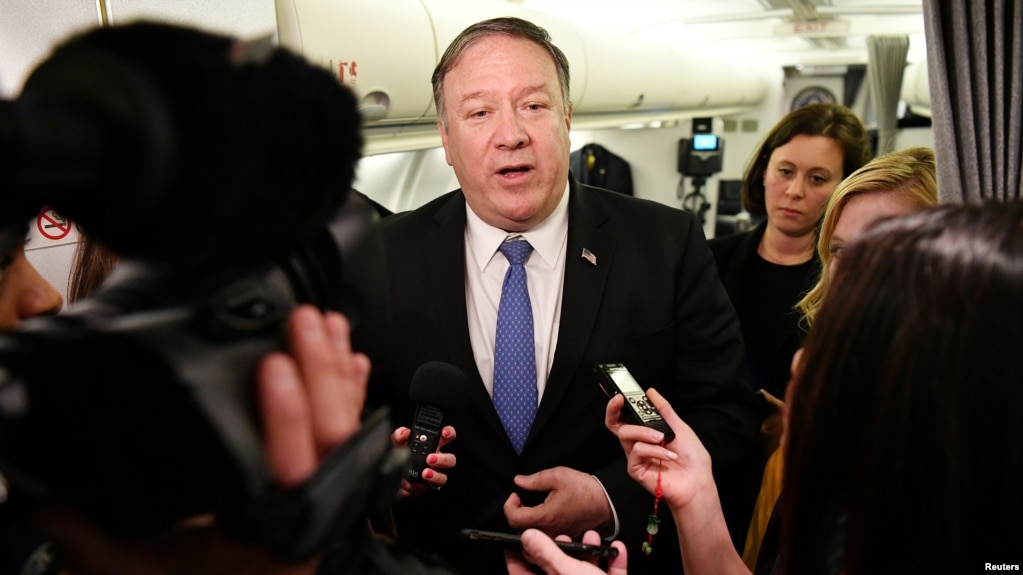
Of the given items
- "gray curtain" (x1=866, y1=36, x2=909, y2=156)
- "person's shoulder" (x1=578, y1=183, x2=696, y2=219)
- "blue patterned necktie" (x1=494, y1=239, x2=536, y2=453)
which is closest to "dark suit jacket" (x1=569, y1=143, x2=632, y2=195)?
"gray curtain" (x1=866, y1=36, x2=909, y2=156)

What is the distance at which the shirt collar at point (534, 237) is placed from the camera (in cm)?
182

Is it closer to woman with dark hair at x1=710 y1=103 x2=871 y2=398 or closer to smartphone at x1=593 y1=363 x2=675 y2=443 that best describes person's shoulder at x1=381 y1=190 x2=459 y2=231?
smartphone at x1=593 y1=363 x2=675 y2=443

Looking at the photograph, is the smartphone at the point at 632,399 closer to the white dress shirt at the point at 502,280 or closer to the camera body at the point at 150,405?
the white dress shirt at the point at 502,280

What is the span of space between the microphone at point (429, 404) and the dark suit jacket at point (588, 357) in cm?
32

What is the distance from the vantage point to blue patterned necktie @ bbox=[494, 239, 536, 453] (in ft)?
5.59

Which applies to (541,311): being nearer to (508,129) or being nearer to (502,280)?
(502,280)

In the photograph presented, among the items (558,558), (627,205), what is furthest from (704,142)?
(558,558)

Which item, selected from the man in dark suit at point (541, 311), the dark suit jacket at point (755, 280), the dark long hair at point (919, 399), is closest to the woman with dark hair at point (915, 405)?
the dark long hair at point (919, 399)

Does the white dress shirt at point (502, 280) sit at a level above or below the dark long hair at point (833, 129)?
below

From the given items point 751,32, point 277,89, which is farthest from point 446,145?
point 751,32

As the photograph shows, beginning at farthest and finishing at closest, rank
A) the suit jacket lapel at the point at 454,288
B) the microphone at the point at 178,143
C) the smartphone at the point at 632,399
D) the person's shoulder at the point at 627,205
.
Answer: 1. the person's shoulder at the point at 627,205
2. the suit jacket lapel at the point at 454,288
3. the smartphone at the point at 632,399
4. the microphone at the point at 178,143

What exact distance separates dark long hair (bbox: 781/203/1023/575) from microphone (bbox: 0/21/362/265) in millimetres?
625

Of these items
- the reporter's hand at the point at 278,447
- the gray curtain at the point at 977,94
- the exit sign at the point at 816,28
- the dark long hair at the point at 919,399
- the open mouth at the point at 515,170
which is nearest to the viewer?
the reporter's hand at the point at 278,447

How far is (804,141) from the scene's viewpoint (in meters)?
2.61
